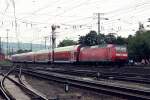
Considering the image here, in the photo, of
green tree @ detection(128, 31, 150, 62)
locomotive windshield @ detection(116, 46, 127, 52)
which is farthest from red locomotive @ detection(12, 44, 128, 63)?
green tree @ detection(128, 31, 150, 62)

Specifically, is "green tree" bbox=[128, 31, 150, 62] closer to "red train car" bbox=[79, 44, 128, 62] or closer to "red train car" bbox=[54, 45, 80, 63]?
"red train car" bbox=[54, 45, 80, 63]

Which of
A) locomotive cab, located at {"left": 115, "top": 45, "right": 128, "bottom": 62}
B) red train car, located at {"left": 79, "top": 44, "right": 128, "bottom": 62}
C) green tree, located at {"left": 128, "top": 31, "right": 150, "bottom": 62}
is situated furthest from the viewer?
green tree, located at {"left": 128, "top": 31, "right": 150, "bottom": 62}

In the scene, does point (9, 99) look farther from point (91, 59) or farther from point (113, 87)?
point (91, 59)

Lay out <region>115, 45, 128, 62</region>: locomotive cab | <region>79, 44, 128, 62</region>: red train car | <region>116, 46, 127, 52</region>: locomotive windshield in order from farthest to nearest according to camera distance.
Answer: <region>116, 46, 127, 52</region>: locomotive windshield < <region>115, 45, 128, 62</region>: locomotive cab < <region>79, 44, 128, 62</region>: red train car

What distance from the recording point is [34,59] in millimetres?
92812

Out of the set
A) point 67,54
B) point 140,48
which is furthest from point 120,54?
point 140,48

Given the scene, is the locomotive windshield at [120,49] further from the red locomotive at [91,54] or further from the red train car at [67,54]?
the red train car at [67,54]


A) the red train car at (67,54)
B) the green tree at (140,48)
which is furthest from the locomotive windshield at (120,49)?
the green tree at (140,48)

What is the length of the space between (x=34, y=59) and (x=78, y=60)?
98.2 ft

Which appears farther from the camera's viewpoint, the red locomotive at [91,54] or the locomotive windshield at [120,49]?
the locomotive windshield at [120,49]

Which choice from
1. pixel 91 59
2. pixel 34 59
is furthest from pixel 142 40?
pixel 91 59

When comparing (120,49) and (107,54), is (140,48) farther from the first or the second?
(107,54)

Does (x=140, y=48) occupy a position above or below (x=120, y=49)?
below

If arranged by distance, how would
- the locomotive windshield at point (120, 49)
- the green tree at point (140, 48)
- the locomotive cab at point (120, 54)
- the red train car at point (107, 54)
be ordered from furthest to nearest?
the green tree at point (140, 48), the locomotive windshield at point (120, 49), the locomotive cab at point (120, 54), the red train car at point (107, 54)
